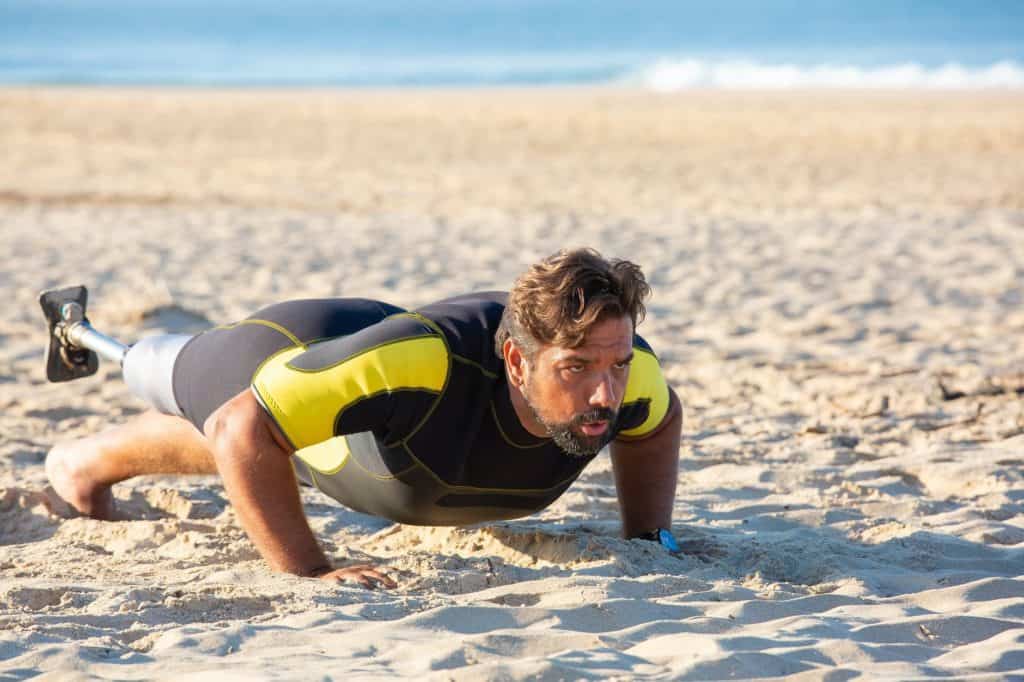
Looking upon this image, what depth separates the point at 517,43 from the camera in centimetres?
6969

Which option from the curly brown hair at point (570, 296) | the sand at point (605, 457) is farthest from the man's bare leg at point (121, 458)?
the curly brown hair at point (570, 296)

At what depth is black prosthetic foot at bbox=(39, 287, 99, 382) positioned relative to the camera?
14.7 feet

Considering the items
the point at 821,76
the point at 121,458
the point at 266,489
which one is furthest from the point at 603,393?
the point at 821,76

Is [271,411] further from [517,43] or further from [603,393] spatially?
[517,43]

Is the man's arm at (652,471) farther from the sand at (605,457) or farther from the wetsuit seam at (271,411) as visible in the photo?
the wetsuit seam at (271,411)

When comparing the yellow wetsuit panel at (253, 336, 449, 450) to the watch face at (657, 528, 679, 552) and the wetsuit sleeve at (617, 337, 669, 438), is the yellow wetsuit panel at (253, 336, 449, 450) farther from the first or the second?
the watch face at (657, 528, 679, 552)

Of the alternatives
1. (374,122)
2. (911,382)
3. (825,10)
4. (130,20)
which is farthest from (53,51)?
(911,382)

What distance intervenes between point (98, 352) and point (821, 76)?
149ft

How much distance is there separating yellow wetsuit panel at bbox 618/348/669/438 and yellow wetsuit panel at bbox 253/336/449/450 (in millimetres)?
510

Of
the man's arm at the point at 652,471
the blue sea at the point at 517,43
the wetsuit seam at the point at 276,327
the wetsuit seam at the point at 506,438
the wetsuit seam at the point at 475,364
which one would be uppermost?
the blue sea at the point at 517,43

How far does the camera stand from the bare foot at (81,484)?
3891 millimetres

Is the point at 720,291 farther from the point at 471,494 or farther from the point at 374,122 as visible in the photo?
the point at 374,122

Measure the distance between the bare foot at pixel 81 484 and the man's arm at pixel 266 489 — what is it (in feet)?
2.64

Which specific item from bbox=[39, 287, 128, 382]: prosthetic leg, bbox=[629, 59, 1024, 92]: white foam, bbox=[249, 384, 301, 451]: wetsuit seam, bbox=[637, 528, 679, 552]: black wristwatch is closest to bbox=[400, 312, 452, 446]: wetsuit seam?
bbox=[249, 384, 301, 451]: wetsuit seam
